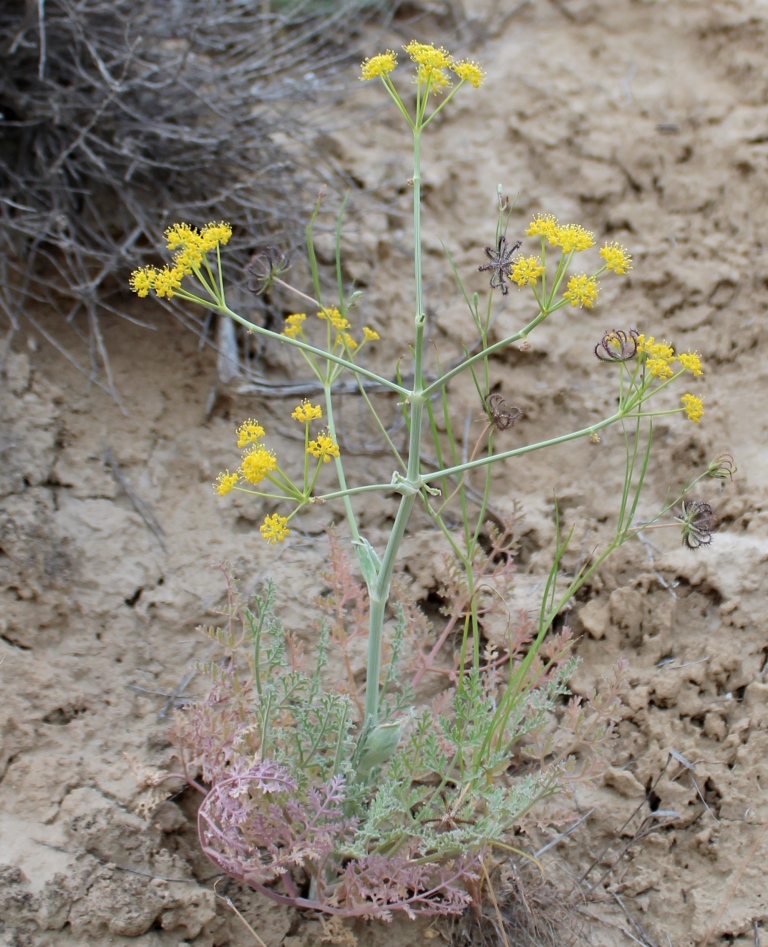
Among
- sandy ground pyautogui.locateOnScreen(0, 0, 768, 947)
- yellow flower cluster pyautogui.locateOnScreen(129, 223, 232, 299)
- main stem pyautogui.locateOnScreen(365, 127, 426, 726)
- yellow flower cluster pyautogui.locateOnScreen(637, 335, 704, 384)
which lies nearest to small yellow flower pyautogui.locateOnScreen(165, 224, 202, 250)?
yellow flower cluster pyautogui.locateOnScreen(129, 223, 232, 299)

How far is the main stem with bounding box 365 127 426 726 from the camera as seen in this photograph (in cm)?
146

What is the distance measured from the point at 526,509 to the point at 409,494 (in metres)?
1.10

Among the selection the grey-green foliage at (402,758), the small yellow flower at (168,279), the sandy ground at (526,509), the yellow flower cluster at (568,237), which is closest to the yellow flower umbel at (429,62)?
the yellow flower cluster at (568,237)

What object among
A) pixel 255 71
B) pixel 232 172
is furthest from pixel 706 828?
pixel 255 71

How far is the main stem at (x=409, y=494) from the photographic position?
1465mm

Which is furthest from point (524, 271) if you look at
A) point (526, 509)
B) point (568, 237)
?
point (526, 509)

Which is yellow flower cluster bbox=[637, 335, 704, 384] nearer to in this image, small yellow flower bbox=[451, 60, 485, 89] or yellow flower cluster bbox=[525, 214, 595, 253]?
yellow flower cluster bbox=[525, 214, 595, 253]

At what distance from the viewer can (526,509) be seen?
252 centimetres

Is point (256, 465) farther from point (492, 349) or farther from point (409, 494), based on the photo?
point (492, 349)

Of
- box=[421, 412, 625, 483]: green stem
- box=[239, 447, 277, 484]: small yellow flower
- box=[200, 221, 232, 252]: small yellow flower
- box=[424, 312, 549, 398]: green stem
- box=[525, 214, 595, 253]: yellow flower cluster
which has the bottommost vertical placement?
box=[239, 447, 277, 484]: small yellow flower

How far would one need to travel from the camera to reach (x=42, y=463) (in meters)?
2.43

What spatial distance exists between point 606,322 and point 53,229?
6.25ft

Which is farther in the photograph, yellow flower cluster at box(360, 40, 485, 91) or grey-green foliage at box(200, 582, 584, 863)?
grey-green foliage at box(200, 582, 584, 863)

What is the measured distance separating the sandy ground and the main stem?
57 cm
